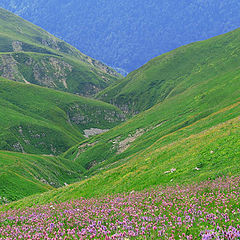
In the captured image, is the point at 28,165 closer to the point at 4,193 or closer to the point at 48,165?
the point at 48,165

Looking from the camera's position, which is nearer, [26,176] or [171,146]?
[171,146]

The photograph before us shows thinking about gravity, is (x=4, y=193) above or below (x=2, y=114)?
below

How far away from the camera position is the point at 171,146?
154 feet

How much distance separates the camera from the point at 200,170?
26.4 meters

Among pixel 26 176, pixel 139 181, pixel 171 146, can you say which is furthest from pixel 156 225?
pixel 26 176

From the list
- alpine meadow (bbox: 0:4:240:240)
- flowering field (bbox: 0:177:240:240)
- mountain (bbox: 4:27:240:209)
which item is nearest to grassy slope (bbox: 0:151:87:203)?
alpine meadow (bbox: 0:4:240:240)

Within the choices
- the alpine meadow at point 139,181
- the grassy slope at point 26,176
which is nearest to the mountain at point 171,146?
the alpine meadow at point 139,181

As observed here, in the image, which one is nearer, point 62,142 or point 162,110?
point 162,110

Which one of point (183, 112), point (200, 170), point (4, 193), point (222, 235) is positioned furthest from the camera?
point (183, 112)

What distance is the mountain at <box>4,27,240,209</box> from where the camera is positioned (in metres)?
28.0

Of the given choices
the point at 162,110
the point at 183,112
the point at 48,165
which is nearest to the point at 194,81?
the point at 162,110

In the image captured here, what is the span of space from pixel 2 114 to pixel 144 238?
7886 inches

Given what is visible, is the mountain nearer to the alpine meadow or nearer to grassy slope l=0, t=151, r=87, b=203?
the alpine meadow

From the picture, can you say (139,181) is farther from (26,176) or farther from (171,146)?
(26,176)
